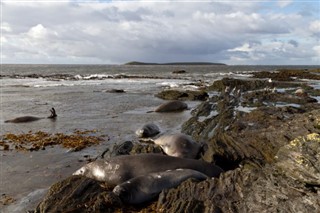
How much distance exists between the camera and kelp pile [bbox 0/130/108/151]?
38.4 ft

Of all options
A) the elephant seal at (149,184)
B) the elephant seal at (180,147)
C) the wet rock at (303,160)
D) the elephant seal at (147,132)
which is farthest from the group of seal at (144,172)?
the elephant seal at (147,132)

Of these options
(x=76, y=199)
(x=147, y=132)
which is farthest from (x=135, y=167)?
(x=147, y=132)

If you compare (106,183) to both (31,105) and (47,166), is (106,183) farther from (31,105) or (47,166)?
(31,105)

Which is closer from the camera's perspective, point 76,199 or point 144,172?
point 76,199

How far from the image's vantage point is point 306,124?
23.9 feet

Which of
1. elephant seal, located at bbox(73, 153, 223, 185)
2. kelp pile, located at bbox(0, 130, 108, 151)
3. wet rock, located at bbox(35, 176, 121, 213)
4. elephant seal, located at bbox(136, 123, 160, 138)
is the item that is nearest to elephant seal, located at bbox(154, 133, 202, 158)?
elephant seal, located at bbox(73, 153, 223, 185)

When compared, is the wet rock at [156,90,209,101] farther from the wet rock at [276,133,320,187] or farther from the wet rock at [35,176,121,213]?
the wet rock at [276,133,320,187]

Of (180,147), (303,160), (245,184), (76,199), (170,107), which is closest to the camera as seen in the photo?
(303,160)

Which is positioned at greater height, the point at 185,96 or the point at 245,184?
the point at 245,184

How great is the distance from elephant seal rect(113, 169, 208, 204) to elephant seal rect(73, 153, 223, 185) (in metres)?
0.47

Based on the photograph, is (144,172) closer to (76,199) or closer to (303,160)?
(76,199)

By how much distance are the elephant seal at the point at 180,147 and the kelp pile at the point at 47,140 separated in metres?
3.11

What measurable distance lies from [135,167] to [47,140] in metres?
5.96

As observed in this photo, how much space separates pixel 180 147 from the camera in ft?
31.9
